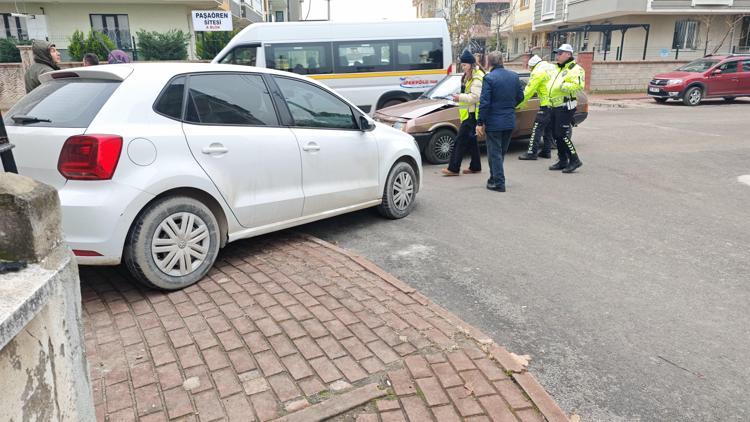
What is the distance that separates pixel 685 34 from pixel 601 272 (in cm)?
3335

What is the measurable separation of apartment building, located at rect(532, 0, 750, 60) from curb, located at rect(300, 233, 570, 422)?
2915cm

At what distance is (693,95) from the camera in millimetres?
20484

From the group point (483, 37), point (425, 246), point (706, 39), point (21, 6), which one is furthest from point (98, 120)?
point (483, 37)

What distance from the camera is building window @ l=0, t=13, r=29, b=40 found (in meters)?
27.6

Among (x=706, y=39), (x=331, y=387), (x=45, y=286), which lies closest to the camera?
(x=45, y=286)

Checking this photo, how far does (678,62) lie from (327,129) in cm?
2559

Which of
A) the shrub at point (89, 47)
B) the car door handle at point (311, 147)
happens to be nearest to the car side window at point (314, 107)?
the car door handle at point (311, 147)

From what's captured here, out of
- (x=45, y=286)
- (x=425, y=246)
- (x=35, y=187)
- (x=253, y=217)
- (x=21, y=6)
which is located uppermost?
(x=21, y=6)

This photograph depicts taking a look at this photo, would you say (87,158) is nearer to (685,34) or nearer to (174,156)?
(174,156)

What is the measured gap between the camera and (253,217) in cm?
466

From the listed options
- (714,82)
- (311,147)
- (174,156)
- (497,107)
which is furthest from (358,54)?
(714,82)

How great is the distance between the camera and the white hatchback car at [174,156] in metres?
3.74

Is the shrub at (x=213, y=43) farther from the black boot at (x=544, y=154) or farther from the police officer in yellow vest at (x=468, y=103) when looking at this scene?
the police officer in yellow vest at (x=468, y=103)

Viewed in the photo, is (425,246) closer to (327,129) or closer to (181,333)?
(327,129)
